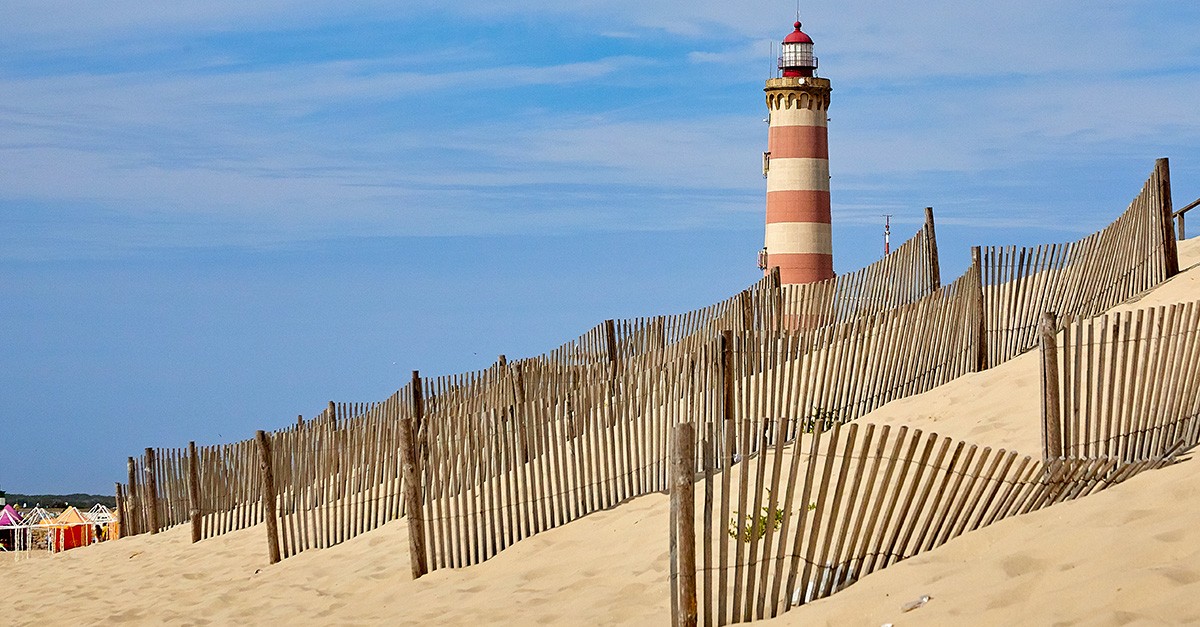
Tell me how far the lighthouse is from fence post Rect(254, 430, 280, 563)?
49.7 feet

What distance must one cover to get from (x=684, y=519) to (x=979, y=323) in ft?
22.6

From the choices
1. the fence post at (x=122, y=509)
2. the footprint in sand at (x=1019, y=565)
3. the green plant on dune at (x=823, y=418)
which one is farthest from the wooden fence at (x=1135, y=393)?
the fence post at (x=122, y=509)

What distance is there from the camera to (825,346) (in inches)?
442

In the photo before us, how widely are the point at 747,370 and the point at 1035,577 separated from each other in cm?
499

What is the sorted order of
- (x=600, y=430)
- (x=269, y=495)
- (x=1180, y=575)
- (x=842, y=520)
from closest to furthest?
(x=1180, y=575)
(x=842, y=520)
(x=600, y=430)
(x=269, y=495)

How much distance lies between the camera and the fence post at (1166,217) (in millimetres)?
13383

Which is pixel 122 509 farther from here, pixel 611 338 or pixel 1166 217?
pixel 1166 217

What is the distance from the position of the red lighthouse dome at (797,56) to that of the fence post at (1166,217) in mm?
14630

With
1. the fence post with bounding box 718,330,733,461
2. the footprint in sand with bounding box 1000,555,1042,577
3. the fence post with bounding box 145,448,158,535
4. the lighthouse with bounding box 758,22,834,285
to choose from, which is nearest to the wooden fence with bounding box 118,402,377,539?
the fence post with bounding box 145,448,158,535

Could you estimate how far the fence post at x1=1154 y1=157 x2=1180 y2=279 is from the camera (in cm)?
1338

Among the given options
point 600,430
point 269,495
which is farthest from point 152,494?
point 600,430

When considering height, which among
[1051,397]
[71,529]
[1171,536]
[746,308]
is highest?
[746,308]

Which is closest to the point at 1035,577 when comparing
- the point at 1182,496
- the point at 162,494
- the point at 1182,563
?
the point at 1182,563

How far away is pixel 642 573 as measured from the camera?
26.6 feet
